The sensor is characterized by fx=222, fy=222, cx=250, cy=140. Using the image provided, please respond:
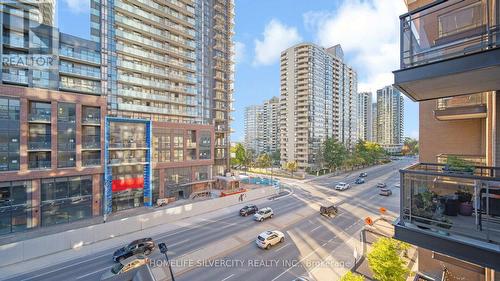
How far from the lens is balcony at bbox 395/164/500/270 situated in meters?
4.25

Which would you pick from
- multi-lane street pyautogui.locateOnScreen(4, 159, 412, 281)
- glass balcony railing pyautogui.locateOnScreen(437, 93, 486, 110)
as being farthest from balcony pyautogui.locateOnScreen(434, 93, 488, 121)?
multi-lane street pyautogui.locateOnScreen(4, 159, 412, 281)

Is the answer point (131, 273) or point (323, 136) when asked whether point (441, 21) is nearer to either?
point (131, 273)

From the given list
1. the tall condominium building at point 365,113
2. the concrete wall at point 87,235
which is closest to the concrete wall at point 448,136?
the concrete wall at point 87,235

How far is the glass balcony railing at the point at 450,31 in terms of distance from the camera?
4475 millimetres

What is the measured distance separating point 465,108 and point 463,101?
152 centimetres

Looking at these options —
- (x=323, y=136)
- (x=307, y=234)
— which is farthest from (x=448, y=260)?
(x=323, y=136)

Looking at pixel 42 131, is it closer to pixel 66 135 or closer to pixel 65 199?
pixel 66 135

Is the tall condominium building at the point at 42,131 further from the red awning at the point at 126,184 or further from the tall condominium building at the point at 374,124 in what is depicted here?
the tall condominium building at the point at 374,124

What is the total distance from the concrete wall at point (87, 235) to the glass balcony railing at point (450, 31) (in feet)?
84.0

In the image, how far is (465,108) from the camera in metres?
9.74

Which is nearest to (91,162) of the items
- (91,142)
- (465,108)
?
(91,142)

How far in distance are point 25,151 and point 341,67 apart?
94.9 m

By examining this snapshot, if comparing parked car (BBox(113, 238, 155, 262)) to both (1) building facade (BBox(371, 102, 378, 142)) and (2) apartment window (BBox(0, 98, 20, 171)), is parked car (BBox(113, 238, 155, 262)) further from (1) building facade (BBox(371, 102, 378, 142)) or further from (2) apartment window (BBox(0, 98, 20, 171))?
(1) building facade (BBox(371, 102, 378, 142))

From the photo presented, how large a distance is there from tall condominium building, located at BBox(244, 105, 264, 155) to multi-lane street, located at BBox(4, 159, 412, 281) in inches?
3952
